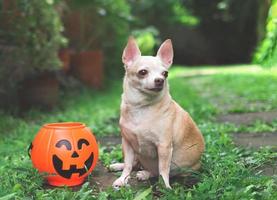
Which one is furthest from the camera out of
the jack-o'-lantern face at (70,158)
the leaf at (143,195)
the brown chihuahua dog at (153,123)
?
the jack-o'-lantern face at (70,158)

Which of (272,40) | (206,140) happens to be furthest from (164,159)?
(272,40)

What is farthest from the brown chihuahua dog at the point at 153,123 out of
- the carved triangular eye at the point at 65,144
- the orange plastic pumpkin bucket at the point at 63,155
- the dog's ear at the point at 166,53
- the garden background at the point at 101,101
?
the carved triangular eye at the point at 65,144

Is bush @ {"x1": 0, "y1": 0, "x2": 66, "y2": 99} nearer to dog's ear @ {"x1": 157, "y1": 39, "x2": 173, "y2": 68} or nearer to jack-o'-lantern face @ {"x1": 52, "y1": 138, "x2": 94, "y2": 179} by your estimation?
jack-o'-lantern face @ {"x1": 52, "y1": 138, "x2": 94, "y2": 179}

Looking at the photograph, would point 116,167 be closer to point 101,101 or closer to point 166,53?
point 166,53

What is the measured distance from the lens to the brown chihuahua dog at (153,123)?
365cm

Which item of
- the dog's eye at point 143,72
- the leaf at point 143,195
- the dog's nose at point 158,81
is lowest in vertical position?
the leaf at point 143,195

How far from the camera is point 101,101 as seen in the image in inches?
363

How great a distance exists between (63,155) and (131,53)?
893 mm

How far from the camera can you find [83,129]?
3984mm

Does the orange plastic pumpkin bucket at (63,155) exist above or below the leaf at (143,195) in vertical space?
above

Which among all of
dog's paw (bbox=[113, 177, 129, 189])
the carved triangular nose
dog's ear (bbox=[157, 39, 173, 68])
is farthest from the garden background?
dog's ear (bbox=[157, 39, 173, 68])

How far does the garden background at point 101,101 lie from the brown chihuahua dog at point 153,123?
151 mm

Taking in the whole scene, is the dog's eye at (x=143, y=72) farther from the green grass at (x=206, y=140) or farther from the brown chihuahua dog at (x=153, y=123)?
the green grass at (x=206, y=140)

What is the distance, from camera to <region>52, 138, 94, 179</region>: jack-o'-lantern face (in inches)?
149
